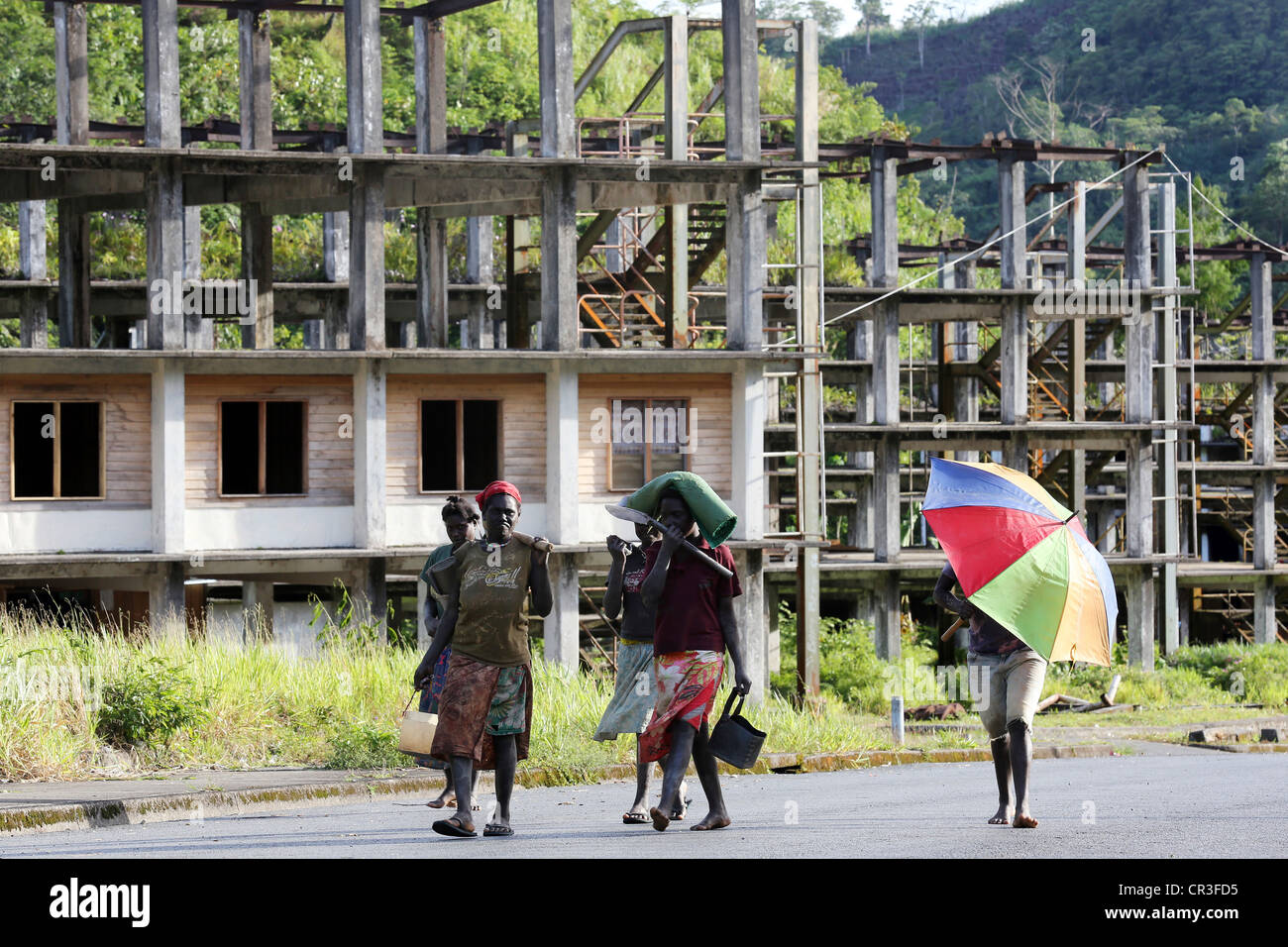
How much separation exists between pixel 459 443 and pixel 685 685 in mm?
19618

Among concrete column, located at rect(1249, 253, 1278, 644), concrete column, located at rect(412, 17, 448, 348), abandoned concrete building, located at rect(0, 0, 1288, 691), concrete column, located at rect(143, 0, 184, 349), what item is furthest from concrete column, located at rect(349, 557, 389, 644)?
concrete column, located at rect(1249, 253, 1278, 644)

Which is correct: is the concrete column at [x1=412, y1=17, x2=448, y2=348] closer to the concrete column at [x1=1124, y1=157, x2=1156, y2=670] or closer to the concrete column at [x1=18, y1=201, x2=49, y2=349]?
the concrete column at [x1=18, y1=201, x2=49, y2=349]

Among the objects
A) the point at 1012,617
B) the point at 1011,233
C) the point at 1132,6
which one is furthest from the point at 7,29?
the point at 1132,6

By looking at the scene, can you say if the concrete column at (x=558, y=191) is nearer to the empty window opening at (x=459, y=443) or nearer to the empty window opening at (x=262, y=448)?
the empty window opening at (x=459, y=443)

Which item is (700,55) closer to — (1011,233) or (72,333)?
(1011,233)

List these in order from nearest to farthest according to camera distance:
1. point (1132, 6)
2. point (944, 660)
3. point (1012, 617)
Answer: point (1012, 617) < point (944, 660) < point (1132, 6)

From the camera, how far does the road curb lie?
12.9m

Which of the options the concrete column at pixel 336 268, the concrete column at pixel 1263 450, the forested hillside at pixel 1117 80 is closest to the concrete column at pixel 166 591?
the concrete column at pixel 336 268

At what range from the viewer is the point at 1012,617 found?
11.8 m

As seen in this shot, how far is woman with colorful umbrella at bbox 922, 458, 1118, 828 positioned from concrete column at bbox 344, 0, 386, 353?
1861 cm

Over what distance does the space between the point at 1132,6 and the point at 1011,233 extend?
3204 inches

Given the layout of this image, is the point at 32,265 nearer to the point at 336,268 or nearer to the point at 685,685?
the point at 336,268

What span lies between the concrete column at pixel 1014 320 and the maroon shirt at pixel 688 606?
30.5 meters

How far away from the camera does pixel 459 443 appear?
30969 mm
